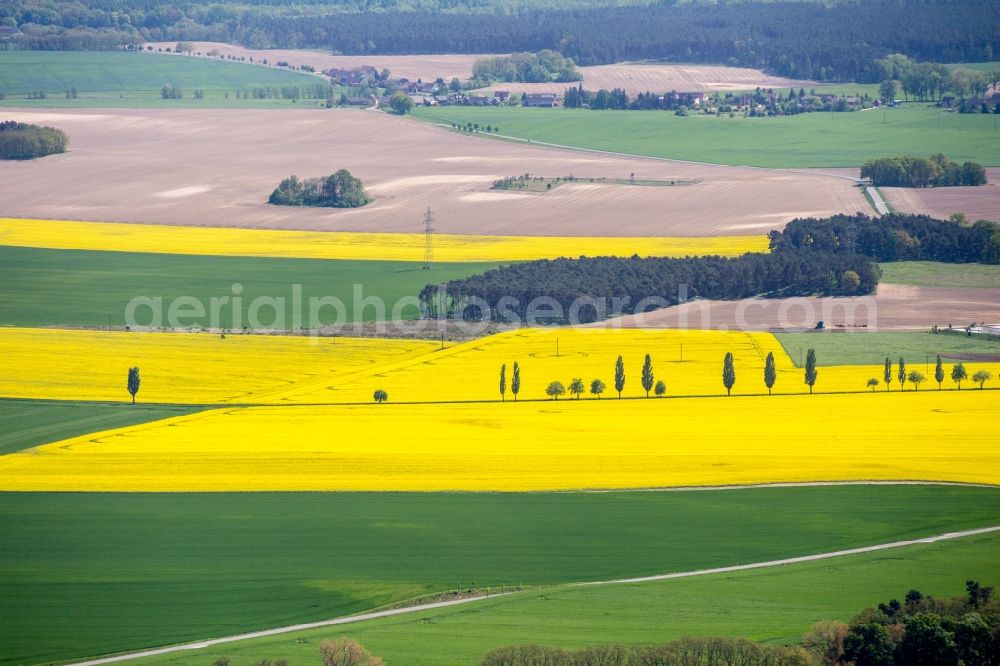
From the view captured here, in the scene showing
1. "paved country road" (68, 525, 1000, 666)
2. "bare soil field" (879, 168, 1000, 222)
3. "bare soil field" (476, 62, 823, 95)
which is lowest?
"paved country road" (68, 525, 1000, 666)

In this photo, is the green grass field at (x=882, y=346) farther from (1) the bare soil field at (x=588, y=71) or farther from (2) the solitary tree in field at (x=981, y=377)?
(1) the bare soil field at (x=588, y=71)

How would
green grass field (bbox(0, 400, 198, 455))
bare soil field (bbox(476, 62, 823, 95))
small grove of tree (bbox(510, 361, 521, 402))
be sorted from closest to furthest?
green grass field (bbox(0, 400, 198, 455))
small grove of tree (bbox(510, 361, 521, 402))
bare soil field (bbox(476, 62, 823, 95))

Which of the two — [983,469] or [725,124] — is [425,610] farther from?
[725,124]

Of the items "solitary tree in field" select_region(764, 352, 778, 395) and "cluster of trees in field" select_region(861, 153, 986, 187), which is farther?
"cluster of trees in field" select_region(861, 153, 986, 187)

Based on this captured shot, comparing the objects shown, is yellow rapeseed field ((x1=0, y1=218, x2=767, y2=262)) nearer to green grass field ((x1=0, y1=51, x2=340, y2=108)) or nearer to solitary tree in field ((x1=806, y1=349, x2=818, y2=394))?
solitary tree in field ((x1=806, y1=349, x2=818, y2=394))

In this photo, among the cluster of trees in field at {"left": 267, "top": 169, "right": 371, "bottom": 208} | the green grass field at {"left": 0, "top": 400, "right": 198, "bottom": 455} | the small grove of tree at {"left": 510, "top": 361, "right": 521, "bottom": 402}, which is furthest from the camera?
the cluster of trees in field at {"left": 267, "top": 169, "right": 371, "bottom": 208}

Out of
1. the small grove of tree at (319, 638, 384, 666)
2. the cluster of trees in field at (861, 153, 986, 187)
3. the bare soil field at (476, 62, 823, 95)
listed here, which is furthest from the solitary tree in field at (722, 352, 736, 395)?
the bare soil field at (476, 62, 823, 95)

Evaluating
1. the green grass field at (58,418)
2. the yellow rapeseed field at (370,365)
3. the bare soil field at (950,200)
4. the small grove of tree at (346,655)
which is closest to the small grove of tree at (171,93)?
the bare soil field at (950,200)

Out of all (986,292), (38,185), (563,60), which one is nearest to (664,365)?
(986,292)
